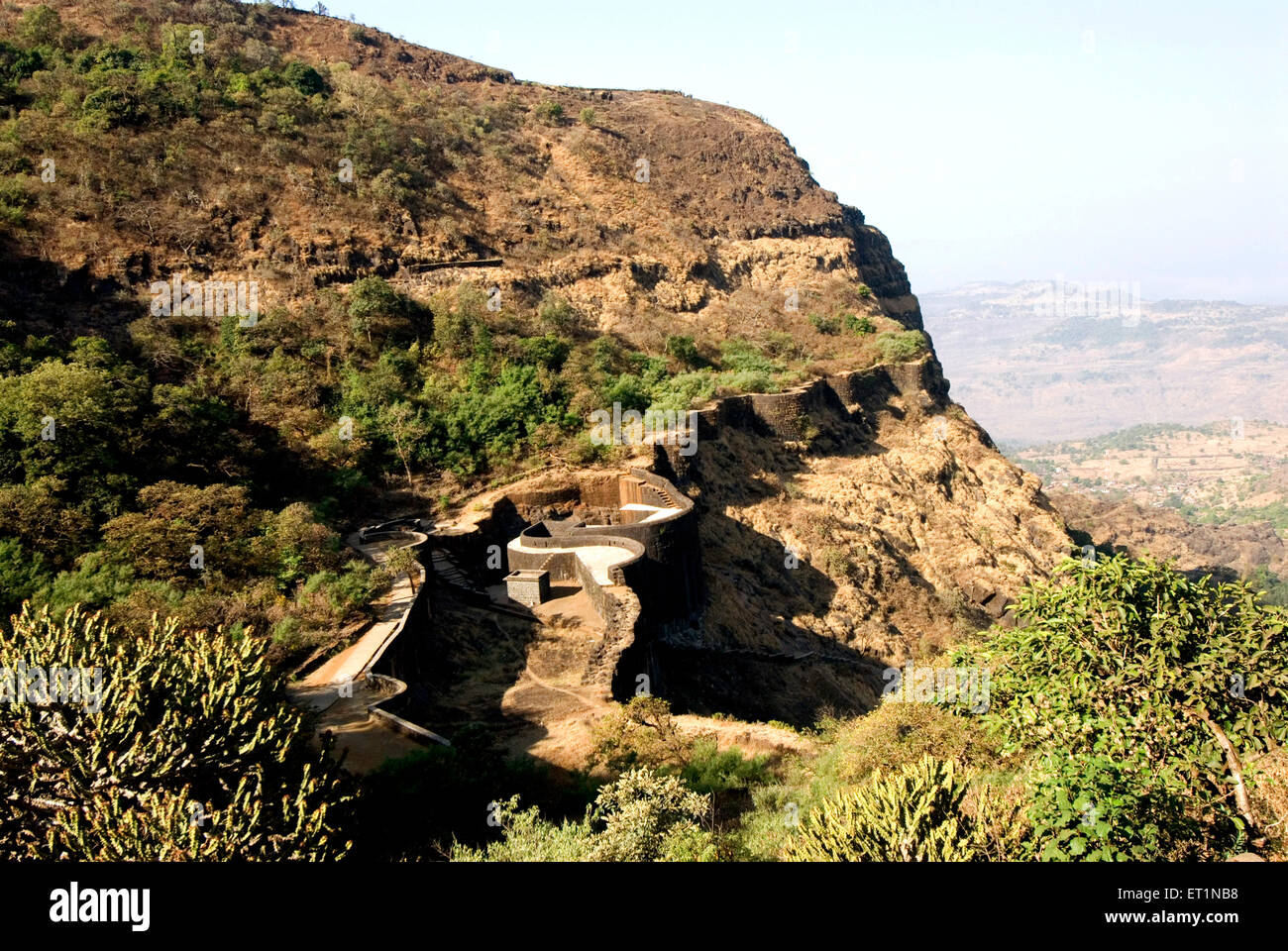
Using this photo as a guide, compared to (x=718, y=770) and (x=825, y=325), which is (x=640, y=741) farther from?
(x=825, y=325)

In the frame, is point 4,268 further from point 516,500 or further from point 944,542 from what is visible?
point 944,542

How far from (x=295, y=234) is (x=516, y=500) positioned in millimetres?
15585

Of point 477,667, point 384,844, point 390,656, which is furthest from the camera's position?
point 477,667

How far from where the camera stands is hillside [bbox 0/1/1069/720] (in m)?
18.2

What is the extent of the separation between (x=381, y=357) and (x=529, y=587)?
39.2 feet

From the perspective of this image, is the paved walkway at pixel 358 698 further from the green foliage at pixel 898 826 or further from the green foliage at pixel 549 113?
the green foliage at pixel 549 113

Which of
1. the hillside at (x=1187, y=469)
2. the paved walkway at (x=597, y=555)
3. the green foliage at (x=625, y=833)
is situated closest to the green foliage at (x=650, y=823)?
the green foliage at (x=625, y=833)

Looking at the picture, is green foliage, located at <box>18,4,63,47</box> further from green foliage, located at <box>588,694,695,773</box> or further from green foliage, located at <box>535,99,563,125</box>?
green foliage, located at <box>588,694,695,773</box>

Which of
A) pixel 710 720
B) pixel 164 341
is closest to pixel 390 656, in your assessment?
pixel 710 720

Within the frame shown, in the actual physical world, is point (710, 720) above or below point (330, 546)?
below

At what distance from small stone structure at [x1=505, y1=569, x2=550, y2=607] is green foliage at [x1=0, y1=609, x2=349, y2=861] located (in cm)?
1066

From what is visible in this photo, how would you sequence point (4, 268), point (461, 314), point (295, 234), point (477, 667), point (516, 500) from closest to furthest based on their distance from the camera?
1. point (477, 667)
2. point (516, 500)
3. point (4, 268)
4. point (461, 314)
5. point (295, 234)

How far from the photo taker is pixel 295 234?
111 feet

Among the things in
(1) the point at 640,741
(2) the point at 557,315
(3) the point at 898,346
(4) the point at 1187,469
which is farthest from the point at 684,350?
(4) the point at 1187,469
